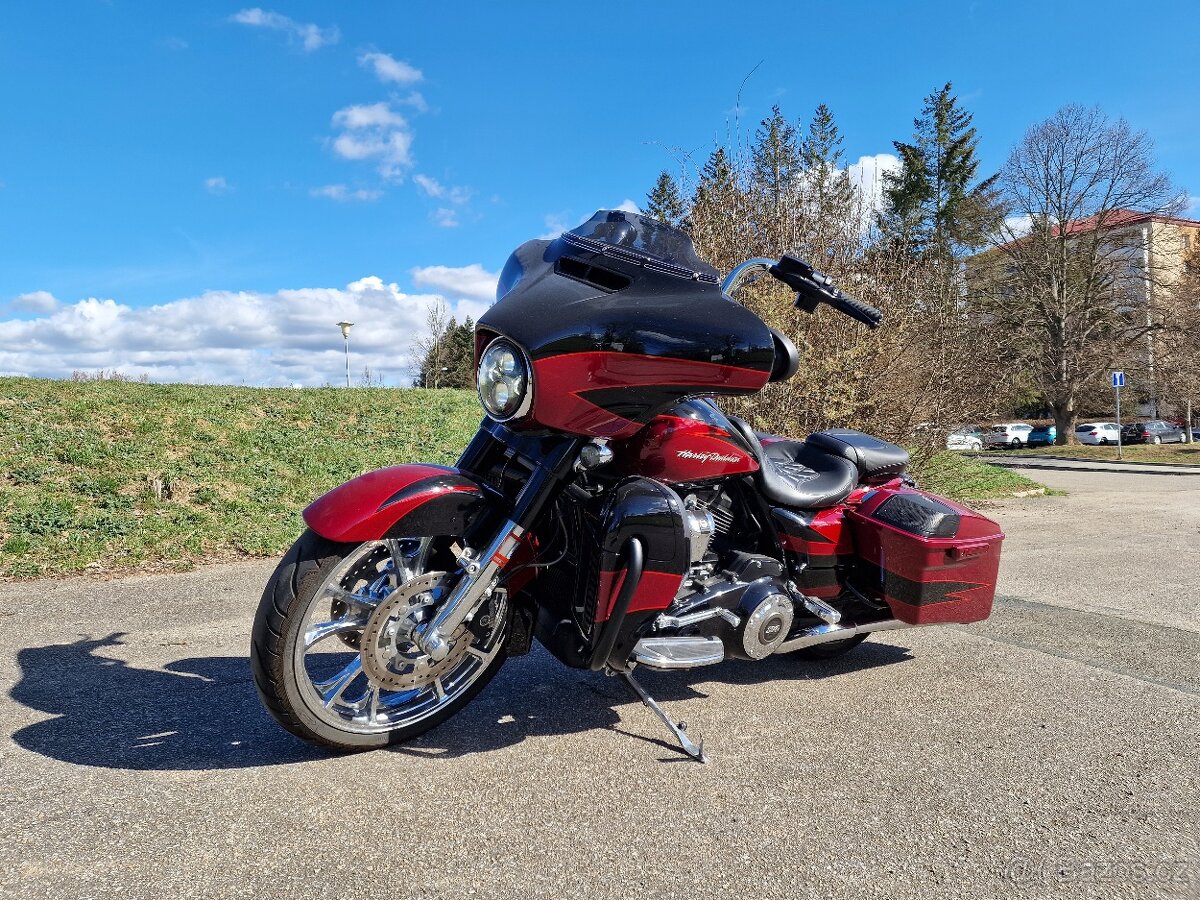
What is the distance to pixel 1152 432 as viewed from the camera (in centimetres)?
4316

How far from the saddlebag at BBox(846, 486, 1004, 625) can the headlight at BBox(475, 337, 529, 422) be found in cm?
187

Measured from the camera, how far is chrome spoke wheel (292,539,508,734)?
289 cm

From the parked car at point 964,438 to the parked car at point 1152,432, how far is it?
3678 centimetres

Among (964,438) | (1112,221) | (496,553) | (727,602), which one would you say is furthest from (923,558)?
(1112,221)

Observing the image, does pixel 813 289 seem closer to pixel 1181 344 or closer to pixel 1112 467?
pixel 1112 467

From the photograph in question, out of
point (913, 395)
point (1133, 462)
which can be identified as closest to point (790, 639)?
point (913, 395)

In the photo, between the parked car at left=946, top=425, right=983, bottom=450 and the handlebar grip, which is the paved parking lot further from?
the parked car at left=946, top=425, right=983, bottom=450

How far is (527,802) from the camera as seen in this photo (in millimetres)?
2711

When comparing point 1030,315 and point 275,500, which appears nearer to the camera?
point 275,500

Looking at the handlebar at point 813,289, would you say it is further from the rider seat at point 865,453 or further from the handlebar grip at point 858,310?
the rider seat at point 865,453

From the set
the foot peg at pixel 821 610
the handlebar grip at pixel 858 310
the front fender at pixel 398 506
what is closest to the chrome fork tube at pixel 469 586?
the front fender at pixel 398 506

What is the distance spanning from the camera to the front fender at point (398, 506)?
111 inches

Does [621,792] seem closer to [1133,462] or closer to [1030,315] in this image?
[1133,462]

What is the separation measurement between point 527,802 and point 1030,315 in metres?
37.7
